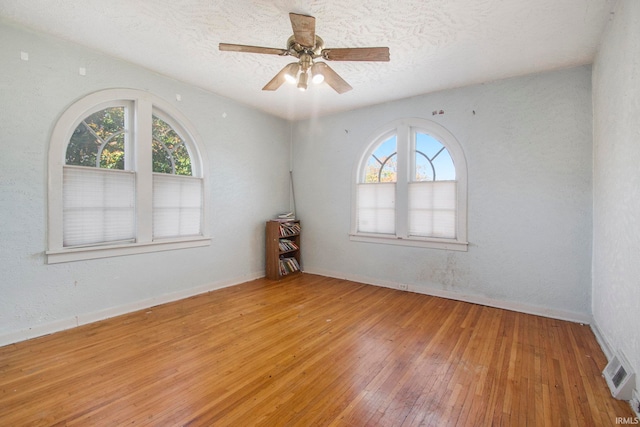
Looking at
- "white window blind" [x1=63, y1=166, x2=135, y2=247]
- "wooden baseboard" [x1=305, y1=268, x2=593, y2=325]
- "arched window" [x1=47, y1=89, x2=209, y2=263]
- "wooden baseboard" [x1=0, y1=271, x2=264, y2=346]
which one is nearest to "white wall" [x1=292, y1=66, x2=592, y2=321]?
"wooden baseboard" [x1=305, y1=268, x2=593, y2=325]

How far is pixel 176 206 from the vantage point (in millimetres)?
3713

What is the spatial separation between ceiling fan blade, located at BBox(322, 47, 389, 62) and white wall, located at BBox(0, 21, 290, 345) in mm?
2403

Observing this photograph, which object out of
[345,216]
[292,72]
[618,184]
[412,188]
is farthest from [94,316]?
[618,184]

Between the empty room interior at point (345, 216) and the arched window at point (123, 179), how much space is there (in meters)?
0.02

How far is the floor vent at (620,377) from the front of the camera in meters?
1.75

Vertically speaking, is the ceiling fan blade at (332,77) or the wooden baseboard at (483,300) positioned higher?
the ceiling fan blade at (332,77)

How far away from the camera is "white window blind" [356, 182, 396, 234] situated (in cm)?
436

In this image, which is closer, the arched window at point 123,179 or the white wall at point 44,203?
the white wall at point 44,203

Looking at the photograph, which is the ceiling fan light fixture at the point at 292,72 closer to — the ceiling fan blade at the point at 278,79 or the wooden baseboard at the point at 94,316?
the ceiling fan blade at the point at 278,79

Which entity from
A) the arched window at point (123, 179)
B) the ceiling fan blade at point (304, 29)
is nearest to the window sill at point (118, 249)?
the arched window at point (123, 179)

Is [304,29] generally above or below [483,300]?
above

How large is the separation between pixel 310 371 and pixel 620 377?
2132 millimetres

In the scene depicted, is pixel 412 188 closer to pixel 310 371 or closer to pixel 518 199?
pixel 518 199

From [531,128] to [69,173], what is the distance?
517 cm
